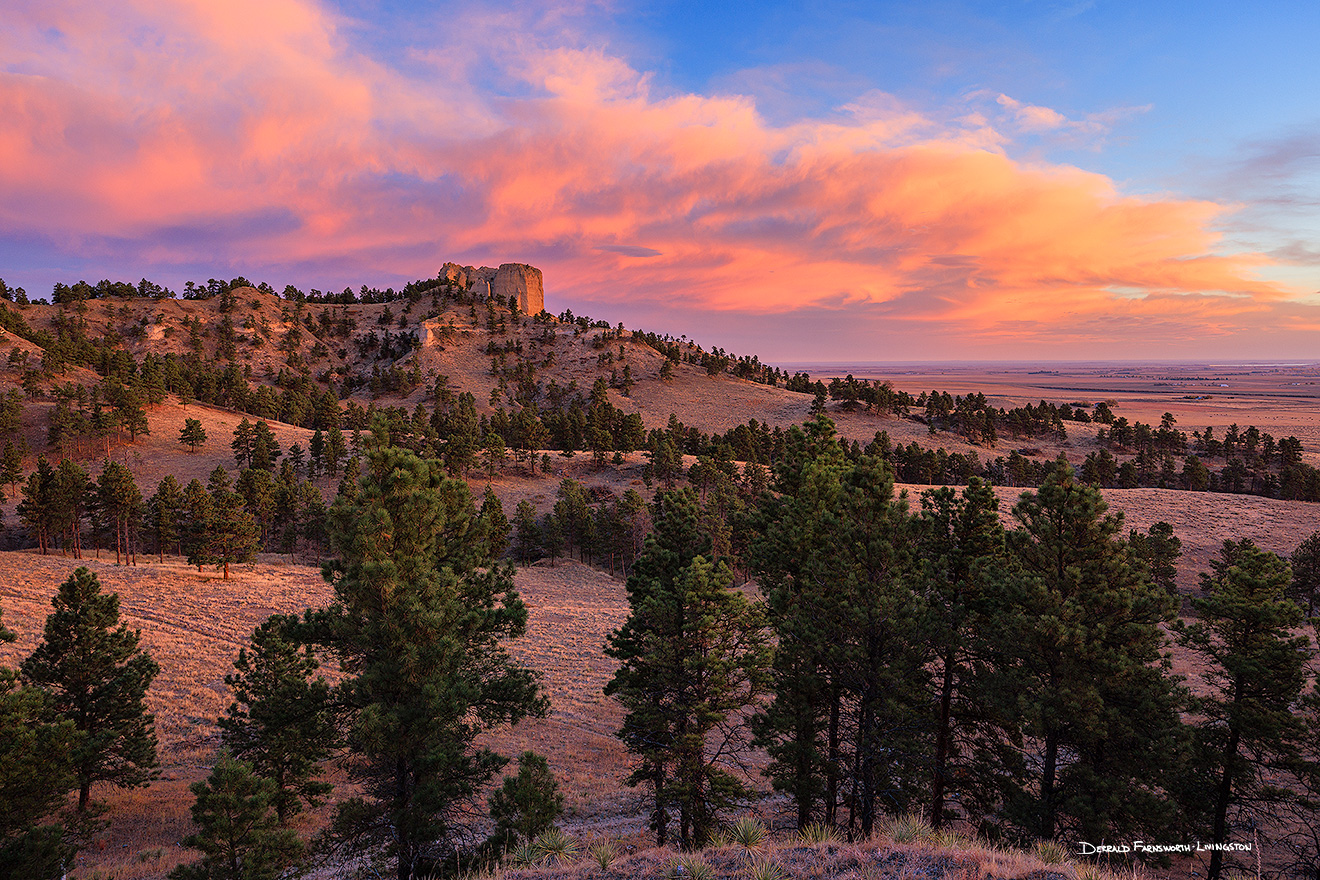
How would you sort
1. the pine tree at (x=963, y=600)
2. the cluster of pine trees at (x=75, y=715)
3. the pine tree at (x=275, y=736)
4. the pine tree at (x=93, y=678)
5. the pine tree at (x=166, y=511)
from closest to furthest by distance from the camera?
the cluster of pine trees at (x=75, y=715) < the pine tree at (x=963, y=600) < the pine tree at (x=275, y=736) < the pine tree at (x=93, y=678) < the pine tree at (x=166, y=511)

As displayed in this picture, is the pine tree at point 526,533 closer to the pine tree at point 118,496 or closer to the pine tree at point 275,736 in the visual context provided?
the pine tree at point 118,496

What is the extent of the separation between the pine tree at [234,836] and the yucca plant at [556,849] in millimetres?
6304

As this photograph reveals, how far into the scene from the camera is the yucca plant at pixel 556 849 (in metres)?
10.6

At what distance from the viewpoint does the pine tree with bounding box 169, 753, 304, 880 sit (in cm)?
1210

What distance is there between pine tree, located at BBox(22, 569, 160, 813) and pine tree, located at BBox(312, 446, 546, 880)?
10.5 metres

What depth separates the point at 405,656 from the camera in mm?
12250

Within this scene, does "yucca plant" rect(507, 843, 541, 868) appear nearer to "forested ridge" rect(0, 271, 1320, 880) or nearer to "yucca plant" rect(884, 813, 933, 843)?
"forested ridge" rect(0, 271, 1320, 880)

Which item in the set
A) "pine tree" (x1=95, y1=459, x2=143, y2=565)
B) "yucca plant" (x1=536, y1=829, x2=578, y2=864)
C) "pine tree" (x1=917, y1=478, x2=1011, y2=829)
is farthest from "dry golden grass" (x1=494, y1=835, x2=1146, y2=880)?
"pine tree" (x1=95, y1=459, x2=143, y2=565)

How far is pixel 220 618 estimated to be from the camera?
129ft

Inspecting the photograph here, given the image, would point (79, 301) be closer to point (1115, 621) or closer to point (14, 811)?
point (14, 811)

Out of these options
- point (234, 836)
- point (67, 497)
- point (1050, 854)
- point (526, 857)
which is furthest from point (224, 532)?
point (1050, 854)

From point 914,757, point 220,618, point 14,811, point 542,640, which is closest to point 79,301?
point 220,618

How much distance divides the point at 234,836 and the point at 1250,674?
2584 centimetres

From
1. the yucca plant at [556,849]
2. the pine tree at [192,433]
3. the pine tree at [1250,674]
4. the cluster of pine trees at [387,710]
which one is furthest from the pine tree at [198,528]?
the pine tree at [1250,674]
